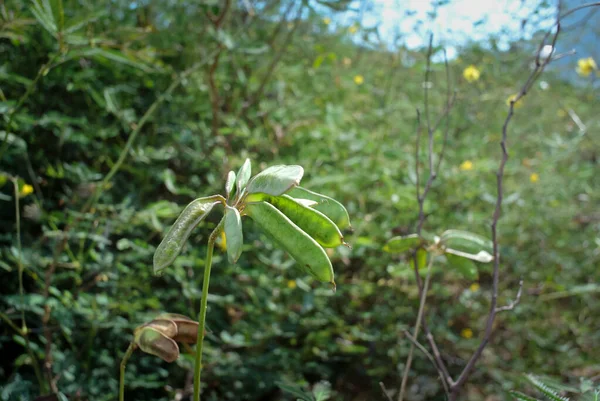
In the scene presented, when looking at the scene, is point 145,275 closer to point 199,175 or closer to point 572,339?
point 199,175

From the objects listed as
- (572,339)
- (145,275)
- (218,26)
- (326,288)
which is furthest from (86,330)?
(572,339)

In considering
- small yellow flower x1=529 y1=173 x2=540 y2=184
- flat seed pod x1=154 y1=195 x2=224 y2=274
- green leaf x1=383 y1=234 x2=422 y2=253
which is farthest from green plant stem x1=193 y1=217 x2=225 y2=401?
small yellow flower x1=529 y1=173 x2=540 y2=184

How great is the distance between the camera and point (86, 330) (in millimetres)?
1244

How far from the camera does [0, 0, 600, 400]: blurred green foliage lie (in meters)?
1.19

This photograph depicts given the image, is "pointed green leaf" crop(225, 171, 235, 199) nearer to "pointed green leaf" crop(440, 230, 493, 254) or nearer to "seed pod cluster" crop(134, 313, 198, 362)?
"seed pod cluster" crop(134, 313, 198, 362)

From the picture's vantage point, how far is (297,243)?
0.48 meters

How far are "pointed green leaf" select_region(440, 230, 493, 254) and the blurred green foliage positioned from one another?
0.85 feet

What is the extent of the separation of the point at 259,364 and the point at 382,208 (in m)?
0.67

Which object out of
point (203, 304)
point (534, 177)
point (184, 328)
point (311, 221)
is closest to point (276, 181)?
point (311, 221)

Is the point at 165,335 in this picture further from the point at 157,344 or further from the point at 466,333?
the point at 466,333

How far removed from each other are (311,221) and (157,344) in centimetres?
24

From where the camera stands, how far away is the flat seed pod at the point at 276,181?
48cm

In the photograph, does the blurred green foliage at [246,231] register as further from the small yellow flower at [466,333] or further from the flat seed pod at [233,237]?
the flat seed pod at [233,237]

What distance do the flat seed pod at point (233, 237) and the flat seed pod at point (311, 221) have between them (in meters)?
0.07
